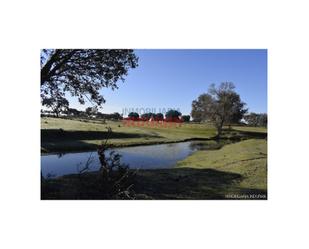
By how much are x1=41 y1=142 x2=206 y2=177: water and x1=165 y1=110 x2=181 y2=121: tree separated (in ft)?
2.57

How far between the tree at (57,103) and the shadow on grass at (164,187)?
1.62m

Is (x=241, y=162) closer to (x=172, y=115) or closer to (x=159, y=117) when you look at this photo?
(x=172, y=115)

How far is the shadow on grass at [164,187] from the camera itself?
9.75 meters

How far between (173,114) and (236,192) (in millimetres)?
2310

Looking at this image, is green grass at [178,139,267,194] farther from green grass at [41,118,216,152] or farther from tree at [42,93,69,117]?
tree at [42,93,69,117]
